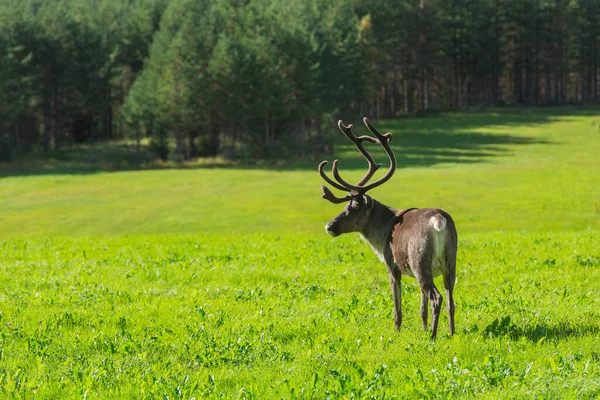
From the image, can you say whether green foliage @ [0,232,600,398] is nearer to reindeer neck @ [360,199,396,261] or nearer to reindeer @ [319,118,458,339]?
reindeer @ [319,118,458,339]

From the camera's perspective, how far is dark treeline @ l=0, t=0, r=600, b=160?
8538 cm

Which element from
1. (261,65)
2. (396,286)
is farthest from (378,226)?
(261,65)

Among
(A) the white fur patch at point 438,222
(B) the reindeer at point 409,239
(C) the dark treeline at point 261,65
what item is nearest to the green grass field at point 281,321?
(B) the reindeer at point 409,239

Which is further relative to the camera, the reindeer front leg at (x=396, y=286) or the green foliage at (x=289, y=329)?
the reindeer front leg at (x=396, y=286)

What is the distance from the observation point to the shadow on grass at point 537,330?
990 centimetres

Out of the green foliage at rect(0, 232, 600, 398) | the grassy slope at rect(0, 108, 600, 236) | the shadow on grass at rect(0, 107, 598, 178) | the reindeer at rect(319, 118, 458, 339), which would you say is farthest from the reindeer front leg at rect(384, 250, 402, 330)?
the shadow on grass at rect(0, 107, 598, 178)

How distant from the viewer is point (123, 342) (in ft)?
33.0

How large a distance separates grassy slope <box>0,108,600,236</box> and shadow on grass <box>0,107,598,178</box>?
38.6 inches

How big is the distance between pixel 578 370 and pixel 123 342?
5.62 m

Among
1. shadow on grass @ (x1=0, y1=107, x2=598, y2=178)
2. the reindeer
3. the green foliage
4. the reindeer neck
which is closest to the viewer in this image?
the green foliage

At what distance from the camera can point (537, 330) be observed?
1014cm

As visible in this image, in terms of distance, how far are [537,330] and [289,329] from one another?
334cm

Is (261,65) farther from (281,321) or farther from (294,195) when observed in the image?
(281,321)

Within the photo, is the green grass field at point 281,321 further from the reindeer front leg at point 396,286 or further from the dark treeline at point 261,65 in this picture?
the dark treeline at point 261,65
